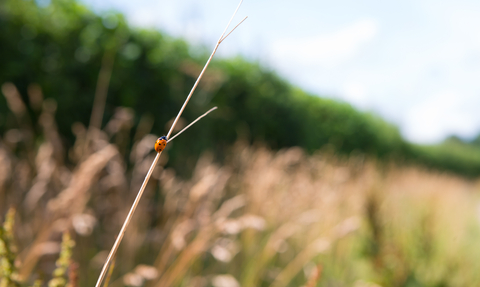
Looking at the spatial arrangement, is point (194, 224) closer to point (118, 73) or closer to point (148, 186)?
point (148, 186)

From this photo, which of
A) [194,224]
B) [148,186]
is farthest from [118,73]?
[194,224]

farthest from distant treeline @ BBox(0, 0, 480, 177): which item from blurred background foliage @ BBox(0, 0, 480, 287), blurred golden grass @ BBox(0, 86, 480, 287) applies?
blurred golden grass @ BBox(0, 86, 480, 287)

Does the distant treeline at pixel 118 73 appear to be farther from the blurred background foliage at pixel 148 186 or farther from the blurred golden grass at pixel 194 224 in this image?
the blurred golden grass at pixel 194 224

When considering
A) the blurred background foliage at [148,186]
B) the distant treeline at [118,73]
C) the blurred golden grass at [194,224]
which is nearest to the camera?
the blurred golden grass at [194,224]

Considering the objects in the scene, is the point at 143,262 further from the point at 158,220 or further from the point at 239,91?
the point at 239,91

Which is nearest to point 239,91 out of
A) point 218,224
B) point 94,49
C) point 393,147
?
point 94,49

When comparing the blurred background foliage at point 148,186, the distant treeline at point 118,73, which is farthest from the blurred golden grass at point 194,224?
the distant treeline at point 118,73

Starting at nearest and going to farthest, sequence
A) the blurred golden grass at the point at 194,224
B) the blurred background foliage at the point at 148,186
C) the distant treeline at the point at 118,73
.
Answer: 1. the blurred golden grass at the point at 194,224
2. the blurred background foliage at the point at 148,186
3. the distant treeline at the point at 118,73

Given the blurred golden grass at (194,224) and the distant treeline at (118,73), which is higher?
the distant treeline at (118,73)

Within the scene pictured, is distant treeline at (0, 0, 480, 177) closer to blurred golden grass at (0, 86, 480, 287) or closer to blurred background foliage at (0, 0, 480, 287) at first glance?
blurred background foliage at (0, 0, 480, 287)
